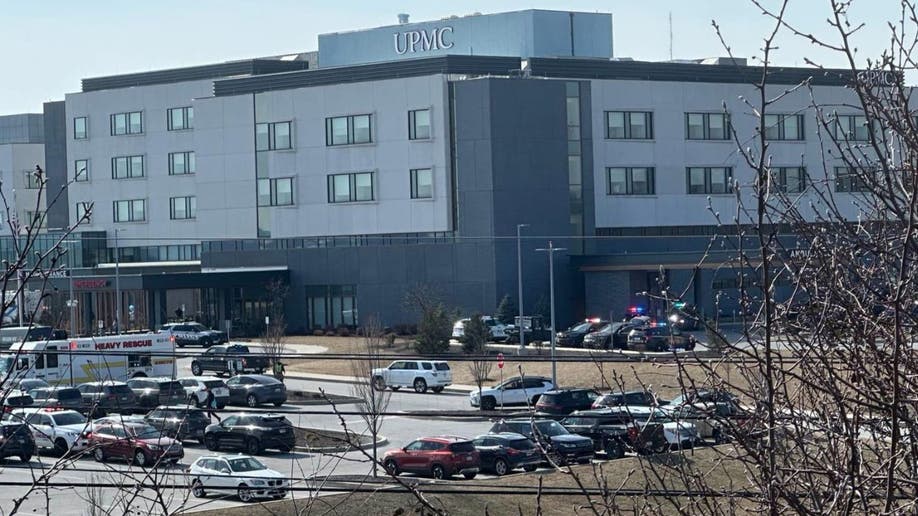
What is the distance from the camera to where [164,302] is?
73.8 m

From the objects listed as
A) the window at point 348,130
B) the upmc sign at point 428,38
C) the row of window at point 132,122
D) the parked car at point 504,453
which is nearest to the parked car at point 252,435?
the parked car at point 504,453

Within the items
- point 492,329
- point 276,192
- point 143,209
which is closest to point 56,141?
point 143,209

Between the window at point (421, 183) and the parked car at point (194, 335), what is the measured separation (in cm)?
1231

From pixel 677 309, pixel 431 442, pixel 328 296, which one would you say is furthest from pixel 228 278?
pixel 677 309

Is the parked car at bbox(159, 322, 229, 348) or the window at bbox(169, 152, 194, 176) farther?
the window at bbox(169, 152, 194, 176)

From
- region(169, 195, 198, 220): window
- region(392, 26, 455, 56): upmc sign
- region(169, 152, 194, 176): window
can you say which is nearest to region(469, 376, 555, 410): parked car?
region(392, 26, 455, 56): upmc sign

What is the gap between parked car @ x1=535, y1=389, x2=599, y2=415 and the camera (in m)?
35.6

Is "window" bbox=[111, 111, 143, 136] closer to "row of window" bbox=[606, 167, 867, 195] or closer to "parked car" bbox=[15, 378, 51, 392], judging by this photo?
"row of window" bbox=[606, 167, 867, 195]

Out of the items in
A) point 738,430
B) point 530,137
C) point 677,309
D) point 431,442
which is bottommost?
point 431,442

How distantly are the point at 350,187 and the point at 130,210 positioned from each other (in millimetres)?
17868

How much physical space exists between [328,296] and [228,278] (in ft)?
18.2

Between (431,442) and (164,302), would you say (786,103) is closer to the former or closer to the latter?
(164,302)

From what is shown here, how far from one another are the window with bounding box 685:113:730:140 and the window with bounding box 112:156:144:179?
33047 millimetres

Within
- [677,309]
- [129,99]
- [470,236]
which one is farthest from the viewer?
[129,99]
